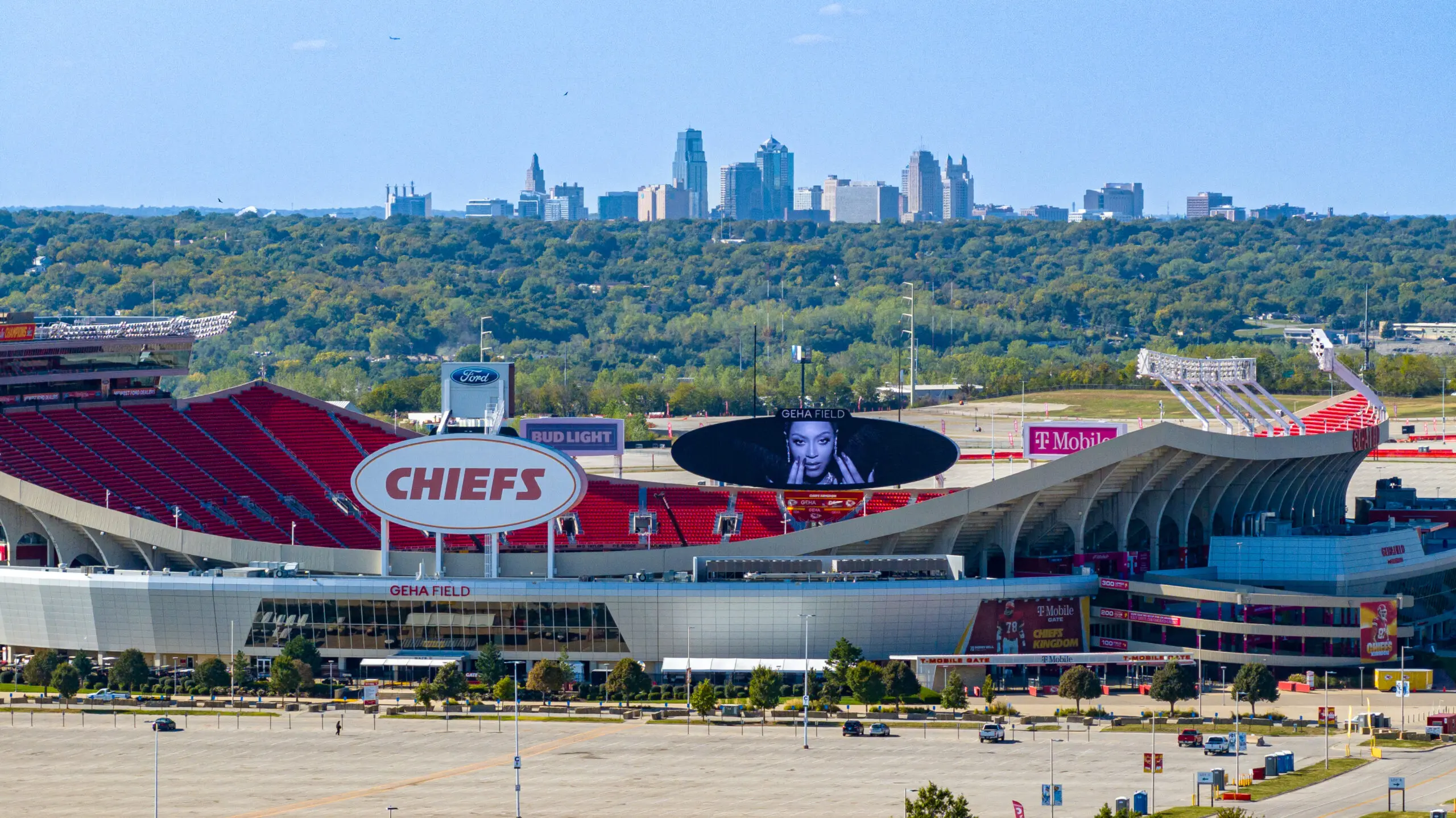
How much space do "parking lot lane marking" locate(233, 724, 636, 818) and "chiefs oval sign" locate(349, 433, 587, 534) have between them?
14.5 metres

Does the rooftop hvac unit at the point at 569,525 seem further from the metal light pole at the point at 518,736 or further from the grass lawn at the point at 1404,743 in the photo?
the grass lawn at the point at 1404,743

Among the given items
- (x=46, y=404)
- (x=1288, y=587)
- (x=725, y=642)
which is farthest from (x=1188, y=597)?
(x=46, y=404)

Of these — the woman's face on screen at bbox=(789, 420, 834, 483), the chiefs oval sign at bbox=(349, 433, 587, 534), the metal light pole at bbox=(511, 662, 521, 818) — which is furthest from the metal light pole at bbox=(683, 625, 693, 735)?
the woman's face on screen at bbox=(789, 420, 834, 483)

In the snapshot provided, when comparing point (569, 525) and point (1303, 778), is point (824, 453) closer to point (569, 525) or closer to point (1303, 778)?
point (569, 525)

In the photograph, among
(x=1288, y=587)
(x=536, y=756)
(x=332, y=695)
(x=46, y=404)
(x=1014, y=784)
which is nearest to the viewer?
(x=1014, y=784)

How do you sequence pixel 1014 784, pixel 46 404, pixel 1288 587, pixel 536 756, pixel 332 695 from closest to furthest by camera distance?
pixel 1014 784
pixel 536 756
pixel 332 695
pixel 1288 587
pixel 46 404

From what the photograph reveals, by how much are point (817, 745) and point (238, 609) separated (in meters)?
33.3

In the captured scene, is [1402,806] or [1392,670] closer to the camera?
[1402,806]

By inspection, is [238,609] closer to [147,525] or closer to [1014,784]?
[147,525]

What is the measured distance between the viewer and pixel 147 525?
125 meters

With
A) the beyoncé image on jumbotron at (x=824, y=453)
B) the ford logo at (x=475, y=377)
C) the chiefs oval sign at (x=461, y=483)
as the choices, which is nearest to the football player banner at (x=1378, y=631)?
the beyoncé image on jumbotron at (x=824, y=453)

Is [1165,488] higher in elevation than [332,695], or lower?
higher

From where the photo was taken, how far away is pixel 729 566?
124000mm

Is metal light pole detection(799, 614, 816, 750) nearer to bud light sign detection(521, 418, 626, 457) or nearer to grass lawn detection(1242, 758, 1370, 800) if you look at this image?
grass lawn detection(1242, 758, 1370, 800)
